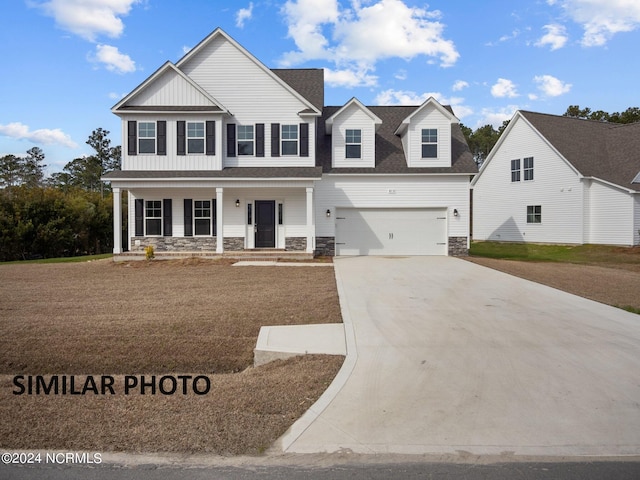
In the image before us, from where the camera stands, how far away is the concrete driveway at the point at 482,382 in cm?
438

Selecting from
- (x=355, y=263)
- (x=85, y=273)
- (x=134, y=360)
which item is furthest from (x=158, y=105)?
(x=134, y=360)

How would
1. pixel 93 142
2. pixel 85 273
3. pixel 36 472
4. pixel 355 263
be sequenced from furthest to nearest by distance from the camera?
pixel 93 142, pixel 355 263, pixel 85 273, pixel 36 472

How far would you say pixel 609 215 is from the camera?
86.7 feet

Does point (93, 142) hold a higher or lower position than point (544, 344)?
higher

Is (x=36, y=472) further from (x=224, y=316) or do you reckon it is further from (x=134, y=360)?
(x=224, y=316)

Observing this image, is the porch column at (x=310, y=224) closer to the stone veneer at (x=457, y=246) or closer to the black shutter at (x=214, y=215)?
the black shutter at (x=214, y=215)

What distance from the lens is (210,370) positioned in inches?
277

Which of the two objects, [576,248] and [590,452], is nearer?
[590,452]

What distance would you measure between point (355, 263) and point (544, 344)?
11454mm

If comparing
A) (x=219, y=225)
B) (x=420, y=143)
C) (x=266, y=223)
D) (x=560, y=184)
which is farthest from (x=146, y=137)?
(x=560, y=184)

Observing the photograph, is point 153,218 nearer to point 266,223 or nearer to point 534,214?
point 266,223

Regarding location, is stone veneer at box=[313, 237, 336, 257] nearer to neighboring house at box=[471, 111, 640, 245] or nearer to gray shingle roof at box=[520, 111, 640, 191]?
neighboring house at box=[471, 111, 640, 245]

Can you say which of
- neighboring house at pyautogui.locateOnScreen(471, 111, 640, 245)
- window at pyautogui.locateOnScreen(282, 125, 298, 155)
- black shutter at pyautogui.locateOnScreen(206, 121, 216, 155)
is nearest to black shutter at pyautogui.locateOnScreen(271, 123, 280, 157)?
window at pyautogui.locateOnScreen(282, 125, 298, 155)

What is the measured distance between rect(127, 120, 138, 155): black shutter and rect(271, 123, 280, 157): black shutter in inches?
223
